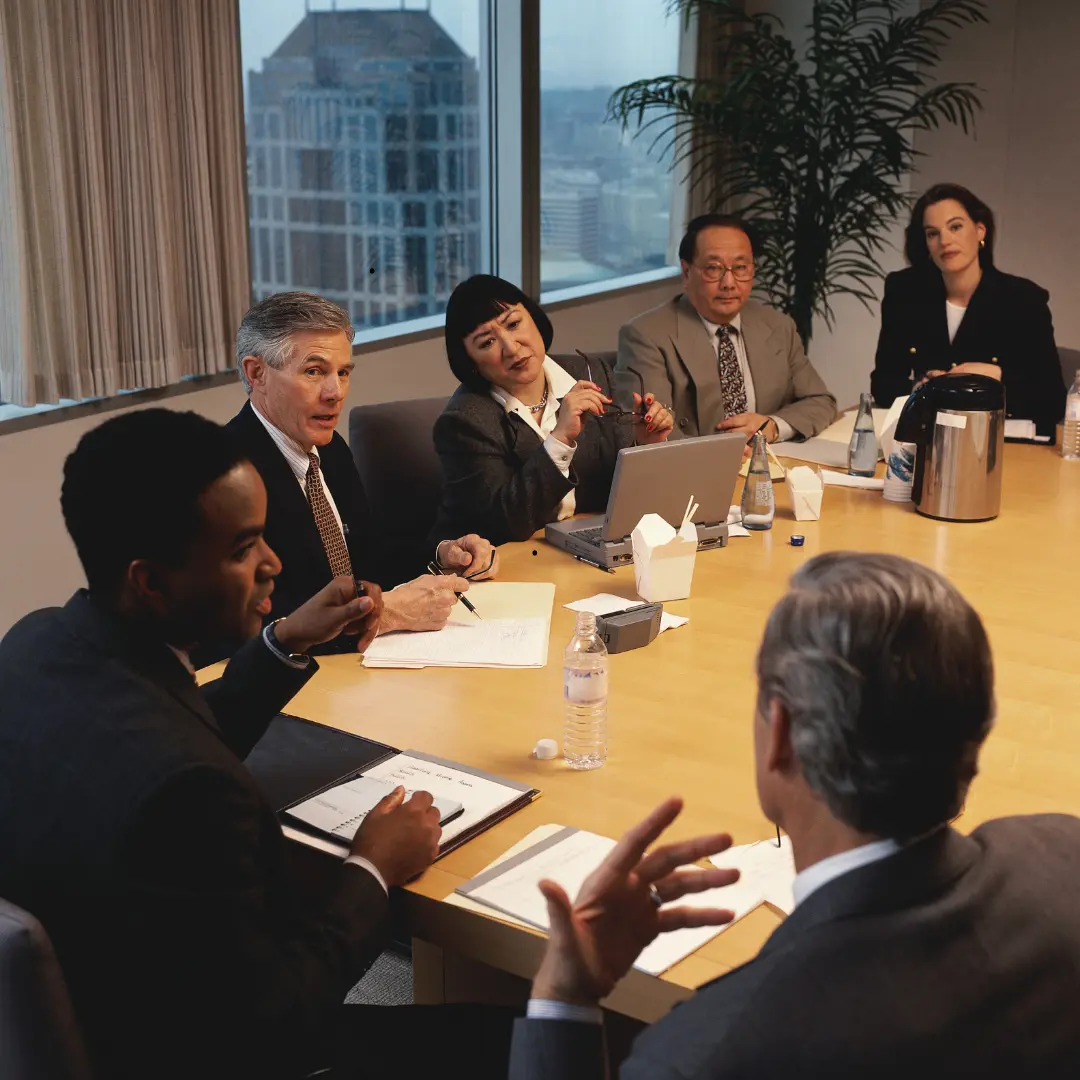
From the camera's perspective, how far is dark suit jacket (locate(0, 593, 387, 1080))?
1264 mm

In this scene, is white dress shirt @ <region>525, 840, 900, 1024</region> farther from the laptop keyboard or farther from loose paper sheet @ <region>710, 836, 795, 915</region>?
the laptop keyboard

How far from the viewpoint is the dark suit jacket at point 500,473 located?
3023mm

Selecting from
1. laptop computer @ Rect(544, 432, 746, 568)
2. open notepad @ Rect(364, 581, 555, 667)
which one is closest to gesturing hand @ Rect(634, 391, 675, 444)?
laptop computer @ Rect(544, 432, 746, 568)

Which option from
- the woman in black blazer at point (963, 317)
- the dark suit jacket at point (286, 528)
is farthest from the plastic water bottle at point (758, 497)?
the woman in black blazer at point (963, 317)

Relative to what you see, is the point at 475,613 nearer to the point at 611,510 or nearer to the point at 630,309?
the point at 611,510

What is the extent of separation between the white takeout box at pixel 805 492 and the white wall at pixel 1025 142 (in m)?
3.86

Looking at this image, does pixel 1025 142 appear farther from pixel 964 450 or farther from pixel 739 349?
pixel 964 450

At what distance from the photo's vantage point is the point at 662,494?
9.30 feet

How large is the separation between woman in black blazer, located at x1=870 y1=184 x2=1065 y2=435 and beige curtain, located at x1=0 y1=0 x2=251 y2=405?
89.4 inches

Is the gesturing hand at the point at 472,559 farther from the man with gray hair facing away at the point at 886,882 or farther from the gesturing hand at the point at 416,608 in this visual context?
the man with gray hair facing away at the point at 886,882

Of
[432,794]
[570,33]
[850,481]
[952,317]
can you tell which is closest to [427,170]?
[570,33]

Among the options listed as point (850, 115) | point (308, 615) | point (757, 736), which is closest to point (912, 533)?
point (308, 615)

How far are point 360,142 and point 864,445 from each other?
8.39ft

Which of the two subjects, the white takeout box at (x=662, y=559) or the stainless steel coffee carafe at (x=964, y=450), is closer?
the white takeout box at (x=662, y=559)
